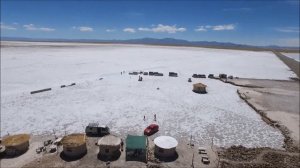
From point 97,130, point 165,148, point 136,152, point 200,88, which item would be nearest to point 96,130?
point 97,130

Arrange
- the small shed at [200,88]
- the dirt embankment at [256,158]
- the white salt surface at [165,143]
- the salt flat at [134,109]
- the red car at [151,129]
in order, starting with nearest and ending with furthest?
the dirt embankment at [256,158] → the white salt surface at [165,143] → the red car at [151,129] → the salt flat at [134,109] → the small shed at [200,88]

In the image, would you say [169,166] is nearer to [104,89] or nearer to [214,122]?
[214,122]

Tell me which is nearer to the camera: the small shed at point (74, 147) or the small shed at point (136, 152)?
the small shed at point (136, 152)

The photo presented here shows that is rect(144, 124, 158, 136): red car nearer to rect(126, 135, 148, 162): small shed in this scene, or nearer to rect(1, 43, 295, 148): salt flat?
rect(1, 43, 295, 148): salt flat

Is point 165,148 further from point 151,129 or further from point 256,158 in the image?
point 256,158

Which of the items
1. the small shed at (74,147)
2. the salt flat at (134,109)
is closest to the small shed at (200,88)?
the salt flat at (134,109)

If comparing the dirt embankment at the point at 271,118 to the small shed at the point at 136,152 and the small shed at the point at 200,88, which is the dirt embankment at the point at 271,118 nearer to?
the small shed at the point at 200,88

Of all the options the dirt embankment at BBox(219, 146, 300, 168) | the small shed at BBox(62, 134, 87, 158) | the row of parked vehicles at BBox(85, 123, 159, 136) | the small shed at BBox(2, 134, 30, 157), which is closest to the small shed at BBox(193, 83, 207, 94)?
the row of parked vehicles at BBox(85, 123, 159, 136)
